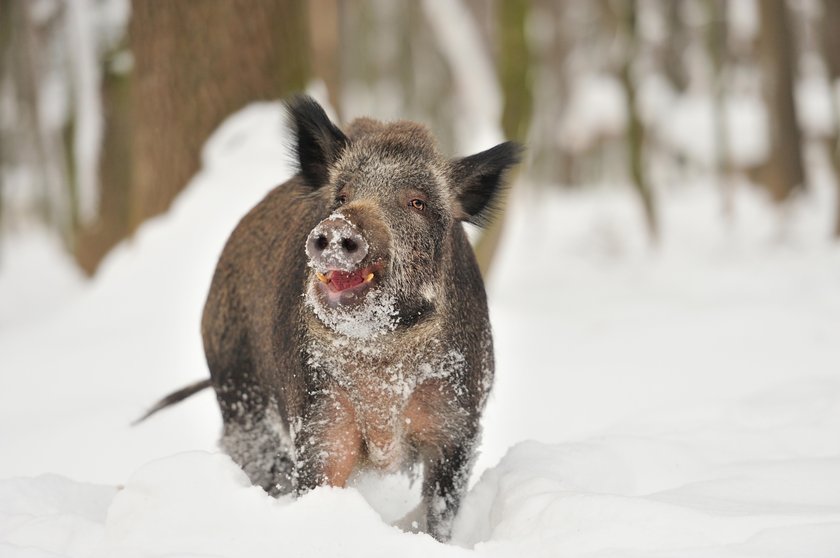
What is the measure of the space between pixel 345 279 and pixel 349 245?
196 millimetres

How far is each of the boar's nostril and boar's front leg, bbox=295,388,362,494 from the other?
69 centimetres

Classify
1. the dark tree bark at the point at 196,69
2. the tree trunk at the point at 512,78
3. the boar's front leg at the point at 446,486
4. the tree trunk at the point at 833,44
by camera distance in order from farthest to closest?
1. the tree trunk at the point at 833,44
2. the tree trunk at the point at 512,78
3. the dark tree bark at the point at 196,69
4. the boar's front leg at the point at 446,486

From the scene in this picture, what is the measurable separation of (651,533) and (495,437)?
2.94 metres

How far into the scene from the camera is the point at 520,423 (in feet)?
20.4

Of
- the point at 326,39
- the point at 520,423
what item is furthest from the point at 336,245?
the point at 326,39

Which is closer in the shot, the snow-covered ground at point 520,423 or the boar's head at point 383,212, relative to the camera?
the snow-covered ground at point 520,423

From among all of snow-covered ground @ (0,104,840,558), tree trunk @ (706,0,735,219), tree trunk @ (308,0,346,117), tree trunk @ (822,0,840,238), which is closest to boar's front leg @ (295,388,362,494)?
snow-covered ground @ (0,104,840,558)

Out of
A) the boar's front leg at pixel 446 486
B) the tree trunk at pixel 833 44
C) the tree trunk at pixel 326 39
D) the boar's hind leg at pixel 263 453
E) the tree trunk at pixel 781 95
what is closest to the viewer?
the boar's front leg at pixel 446 486

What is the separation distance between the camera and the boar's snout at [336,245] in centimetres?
302

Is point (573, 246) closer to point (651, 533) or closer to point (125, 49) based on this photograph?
point (125, 49)

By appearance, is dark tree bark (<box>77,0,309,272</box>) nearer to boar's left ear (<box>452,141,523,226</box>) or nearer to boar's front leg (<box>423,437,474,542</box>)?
boar's left ear (<box>452,141,523,226</box>)

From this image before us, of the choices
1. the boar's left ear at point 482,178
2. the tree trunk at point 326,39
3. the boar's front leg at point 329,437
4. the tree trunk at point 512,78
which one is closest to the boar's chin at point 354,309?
the boar's front leg at point 329,437

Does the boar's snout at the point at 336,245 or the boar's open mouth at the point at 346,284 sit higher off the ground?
the boar's snout at the point at 336,245

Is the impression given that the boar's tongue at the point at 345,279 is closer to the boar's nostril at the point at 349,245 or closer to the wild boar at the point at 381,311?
the wild boar at the point at 381,311
